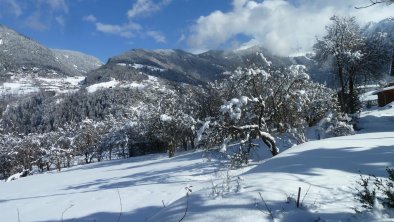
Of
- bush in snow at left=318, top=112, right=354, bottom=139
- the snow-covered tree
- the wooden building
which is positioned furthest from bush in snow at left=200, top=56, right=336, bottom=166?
the wooden building

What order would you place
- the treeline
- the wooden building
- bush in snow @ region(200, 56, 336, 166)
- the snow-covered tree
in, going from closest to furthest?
bush in snow @ region(200, 56, 336, 166)
the treeline
the snow-covered tree
the wooden building

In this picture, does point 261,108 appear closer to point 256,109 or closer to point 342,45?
point 256,109

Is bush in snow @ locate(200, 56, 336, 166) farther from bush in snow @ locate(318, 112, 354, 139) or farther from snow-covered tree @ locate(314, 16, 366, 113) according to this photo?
snow-covered tree @ locate(314, 16, 366, 113)

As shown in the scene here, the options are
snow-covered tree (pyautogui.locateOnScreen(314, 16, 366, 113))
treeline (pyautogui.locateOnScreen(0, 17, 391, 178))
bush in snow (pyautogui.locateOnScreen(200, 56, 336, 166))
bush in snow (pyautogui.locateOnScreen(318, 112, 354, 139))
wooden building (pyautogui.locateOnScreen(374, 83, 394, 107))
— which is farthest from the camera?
wooden building (pyautogui.locateOnScreen(374, 83, 394, 107))

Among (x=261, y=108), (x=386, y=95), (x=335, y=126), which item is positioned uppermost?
(x=386, y=95)

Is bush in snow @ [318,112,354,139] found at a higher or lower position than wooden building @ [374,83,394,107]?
lower

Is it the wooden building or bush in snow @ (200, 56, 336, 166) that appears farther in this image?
the wooden building

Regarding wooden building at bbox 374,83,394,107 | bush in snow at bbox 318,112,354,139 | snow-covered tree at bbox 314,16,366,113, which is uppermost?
snow-covered tree at bbox 314,16,366,113

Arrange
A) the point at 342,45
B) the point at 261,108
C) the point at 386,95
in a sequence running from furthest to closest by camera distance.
Answer: the point at 386,95 < the point at 342,45 < the point at 261,108

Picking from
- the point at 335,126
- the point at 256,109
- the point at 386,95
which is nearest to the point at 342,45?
A: the point at 335,126

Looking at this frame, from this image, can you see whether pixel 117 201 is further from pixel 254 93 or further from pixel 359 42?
pixel 359 42

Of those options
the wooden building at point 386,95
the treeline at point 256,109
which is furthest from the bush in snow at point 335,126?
the wooden building at point 386,95

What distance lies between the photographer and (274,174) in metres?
7.37

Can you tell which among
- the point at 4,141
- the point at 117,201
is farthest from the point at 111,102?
the point at 117,201
